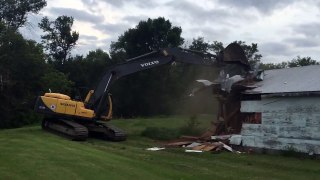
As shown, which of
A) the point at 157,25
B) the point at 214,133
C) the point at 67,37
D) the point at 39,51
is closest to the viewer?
the point at 214,133

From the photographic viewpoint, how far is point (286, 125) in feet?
70.6

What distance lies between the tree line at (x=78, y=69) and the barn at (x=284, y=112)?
15.3 meters

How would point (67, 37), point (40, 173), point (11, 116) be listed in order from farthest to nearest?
point (67, 37)
point (11, 116)
point (40, 173)

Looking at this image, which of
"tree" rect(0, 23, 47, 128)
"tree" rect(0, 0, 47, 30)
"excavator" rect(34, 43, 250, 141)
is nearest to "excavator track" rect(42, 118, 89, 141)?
"excavator" rect(34, 43, 250, 141)

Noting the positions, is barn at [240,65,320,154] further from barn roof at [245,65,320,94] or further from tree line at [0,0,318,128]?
tree line at [0,0,318,128]

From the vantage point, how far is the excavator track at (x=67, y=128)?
23.6 metres

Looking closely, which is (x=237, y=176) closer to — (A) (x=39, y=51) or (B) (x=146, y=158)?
Answer: (B) (x=146, y=158)

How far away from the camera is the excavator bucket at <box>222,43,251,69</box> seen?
25984mm

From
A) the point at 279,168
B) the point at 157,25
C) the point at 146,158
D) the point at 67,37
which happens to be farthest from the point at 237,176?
the point at 67,37

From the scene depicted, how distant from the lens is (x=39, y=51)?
53.1 meters

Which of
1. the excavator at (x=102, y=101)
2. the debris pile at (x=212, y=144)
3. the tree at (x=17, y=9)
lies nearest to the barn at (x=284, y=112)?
the debris pile at (x=212, y=144)

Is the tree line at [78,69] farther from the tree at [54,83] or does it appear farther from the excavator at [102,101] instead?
the excavator at [102,101]

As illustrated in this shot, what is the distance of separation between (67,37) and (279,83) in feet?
176

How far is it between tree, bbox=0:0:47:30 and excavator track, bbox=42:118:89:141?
43.3 m
